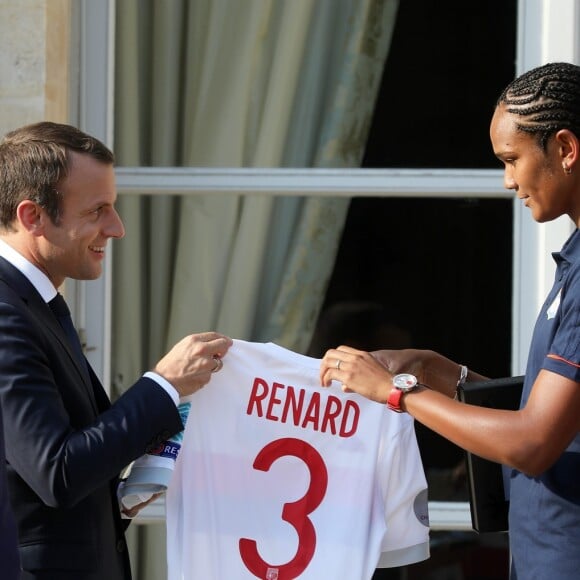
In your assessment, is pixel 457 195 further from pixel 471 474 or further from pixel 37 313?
pixel 37 313

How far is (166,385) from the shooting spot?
2.18m

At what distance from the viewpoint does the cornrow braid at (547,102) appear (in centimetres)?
199

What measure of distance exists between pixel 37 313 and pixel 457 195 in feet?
5.02

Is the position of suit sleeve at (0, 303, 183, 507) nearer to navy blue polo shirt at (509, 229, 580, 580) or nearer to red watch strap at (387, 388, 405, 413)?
red watch strap at (387, 388, 405, 413)

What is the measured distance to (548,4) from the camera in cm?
313

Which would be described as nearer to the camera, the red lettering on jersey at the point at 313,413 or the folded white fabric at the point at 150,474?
the folded white fabric at the point at 150,474

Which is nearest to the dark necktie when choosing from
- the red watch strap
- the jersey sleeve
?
the red watch strap

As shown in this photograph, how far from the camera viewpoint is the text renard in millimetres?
Answer: 2500

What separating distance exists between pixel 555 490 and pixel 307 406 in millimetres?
680

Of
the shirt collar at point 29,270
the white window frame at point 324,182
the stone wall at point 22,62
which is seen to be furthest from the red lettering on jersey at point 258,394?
the stone wall at point 22,62

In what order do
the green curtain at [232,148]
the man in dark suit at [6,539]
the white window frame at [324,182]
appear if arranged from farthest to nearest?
1. the green curtain at [232,148]
2. the white window frame at [324,182]
3. the man in dark suit at [6,539]

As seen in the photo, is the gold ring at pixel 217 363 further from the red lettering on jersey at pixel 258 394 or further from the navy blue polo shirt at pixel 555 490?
the navy blue polo shirt at pixel 555 490

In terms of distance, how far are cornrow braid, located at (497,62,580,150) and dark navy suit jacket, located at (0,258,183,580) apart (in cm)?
86

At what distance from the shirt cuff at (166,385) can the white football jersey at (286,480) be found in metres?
0.31
